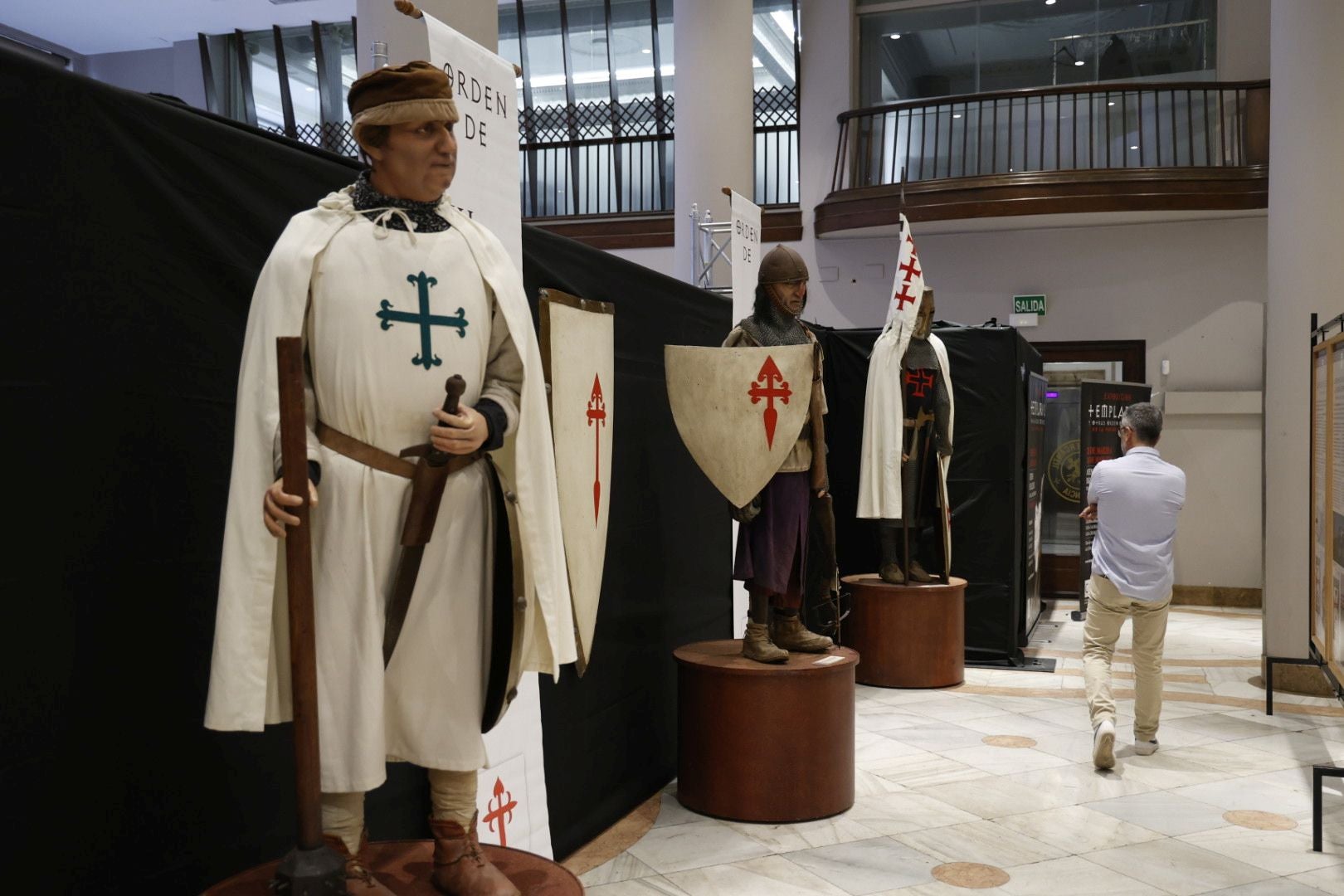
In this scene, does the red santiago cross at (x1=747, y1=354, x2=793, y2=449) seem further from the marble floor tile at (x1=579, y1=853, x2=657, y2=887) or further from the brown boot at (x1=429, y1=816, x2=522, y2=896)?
the brown boot at (x1=429, y1=816, x2=522, y2=896)

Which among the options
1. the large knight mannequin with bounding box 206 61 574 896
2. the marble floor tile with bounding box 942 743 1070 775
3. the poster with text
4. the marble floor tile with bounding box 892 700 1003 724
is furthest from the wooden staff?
the poster with text

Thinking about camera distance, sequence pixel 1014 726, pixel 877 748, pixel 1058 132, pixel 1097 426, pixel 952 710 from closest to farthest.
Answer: pixel 877 748 < pixel 1014 726 < pixel 952 710 < pixel 1097 426 < pixel 1058 132

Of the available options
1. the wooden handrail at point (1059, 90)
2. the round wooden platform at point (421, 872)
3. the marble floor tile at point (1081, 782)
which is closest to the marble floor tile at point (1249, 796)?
the marble floor tile at point (1081, 782)

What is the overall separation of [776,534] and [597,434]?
844 millimetres

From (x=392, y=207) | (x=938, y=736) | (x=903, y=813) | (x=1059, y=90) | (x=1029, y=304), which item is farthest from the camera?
(x=1029, y=304)

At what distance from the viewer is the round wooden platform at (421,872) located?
6.23ft

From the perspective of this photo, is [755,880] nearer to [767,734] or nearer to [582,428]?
[767,734]

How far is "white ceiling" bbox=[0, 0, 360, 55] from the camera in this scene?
38.7 ft

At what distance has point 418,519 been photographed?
188 centimetres

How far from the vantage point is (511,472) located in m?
2.12

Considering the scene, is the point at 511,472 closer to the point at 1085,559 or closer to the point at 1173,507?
the point at 1173,507

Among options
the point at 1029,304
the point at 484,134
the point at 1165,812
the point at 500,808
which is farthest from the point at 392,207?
the point at 1029,304

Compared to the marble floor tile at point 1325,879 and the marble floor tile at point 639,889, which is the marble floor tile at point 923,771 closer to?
the marble floor tile at point 1325,879

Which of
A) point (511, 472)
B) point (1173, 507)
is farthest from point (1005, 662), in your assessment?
point (511, 472)
